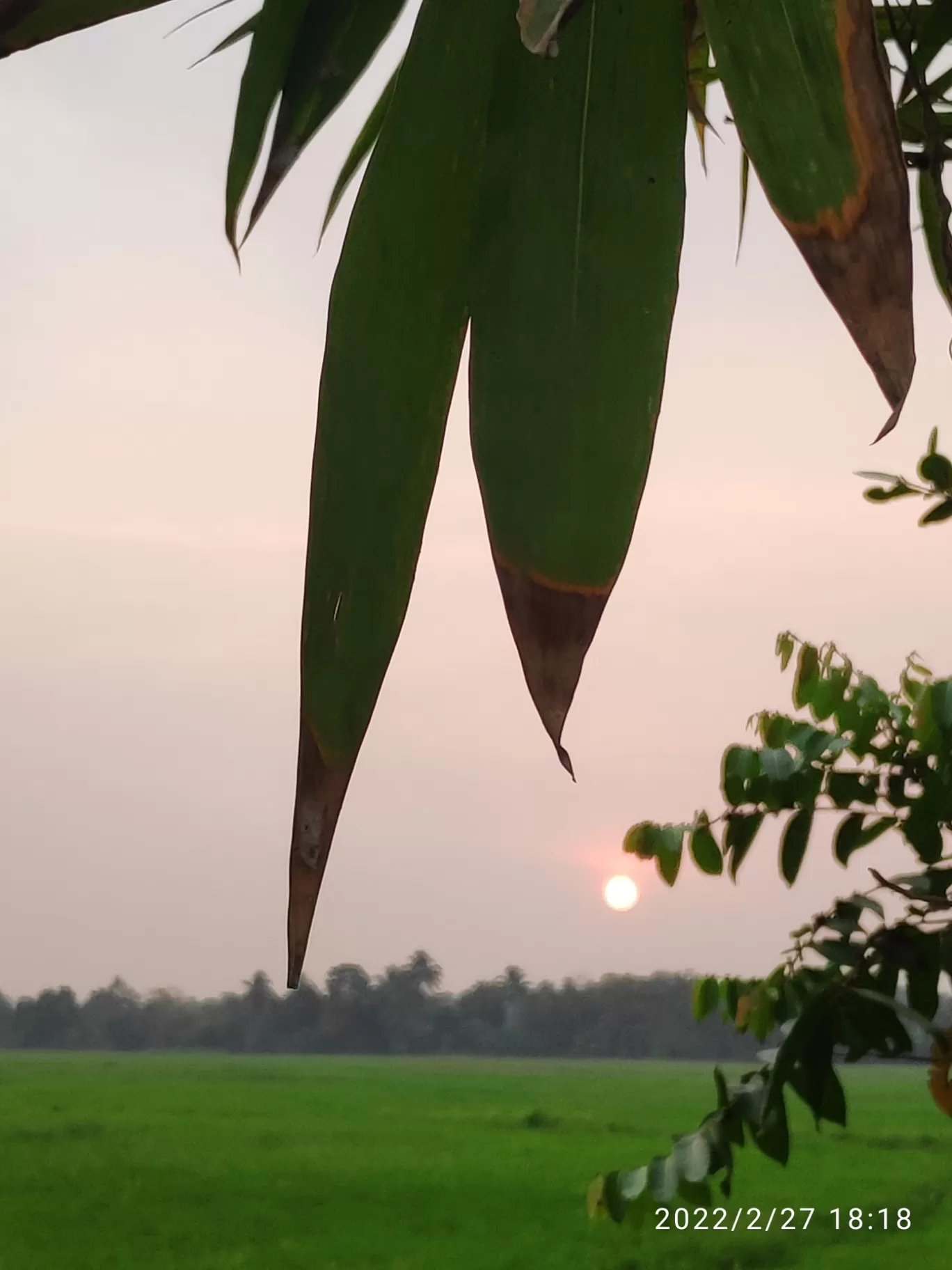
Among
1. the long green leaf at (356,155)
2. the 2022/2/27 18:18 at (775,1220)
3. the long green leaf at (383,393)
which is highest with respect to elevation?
the long green leaf at (356,155)

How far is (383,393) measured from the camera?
0.93 ft

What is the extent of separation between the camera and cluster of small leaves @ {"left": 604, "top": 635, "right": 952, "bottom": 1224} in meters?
0.52

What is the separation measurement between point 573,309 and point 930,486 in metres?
0.37

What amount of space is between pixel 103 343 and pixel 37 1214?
832 mm

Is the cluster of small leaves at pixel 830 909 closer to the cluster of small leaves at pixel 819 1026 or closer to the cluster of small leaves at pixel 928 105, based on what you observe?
the cluster of small leaves at pixel 819 1026

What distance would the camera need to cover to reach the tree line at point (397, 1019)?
1.11 meters

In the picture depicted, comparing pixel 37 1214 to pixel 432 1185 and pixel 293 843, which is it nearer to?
pixel 432 1185

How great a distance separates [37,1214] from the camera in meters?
1.05

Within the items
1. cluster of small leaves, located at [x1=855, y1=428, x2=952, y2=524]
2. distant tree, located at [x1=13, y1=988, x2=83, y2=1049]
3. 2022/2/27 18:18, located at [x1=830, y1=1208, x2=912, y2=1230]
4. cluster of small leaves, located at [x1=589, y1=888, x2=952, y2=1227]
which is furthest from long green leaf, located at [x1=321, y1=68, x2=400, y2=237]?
2022/2/27 18:18, located at [x1=830, y1=1208, x2=912, y2=1230]

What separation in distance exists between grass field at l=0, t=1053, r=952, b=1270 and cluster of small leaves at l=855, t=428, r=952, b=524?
768 mm

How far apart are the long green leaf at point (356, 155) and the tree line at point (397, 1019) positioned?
81 cm

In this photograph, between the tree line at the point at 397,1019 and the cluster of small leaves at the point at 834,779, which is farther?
the tree line at the point at 397,1019

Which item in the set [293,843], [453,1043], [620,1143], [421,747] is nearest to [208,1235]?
[453,1043]

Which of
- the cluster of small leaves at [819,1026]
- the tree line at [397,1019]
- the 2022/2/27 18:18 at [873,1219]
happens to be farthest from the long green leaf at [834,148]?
the 2022/2/27 18:18 at [873,1219]
